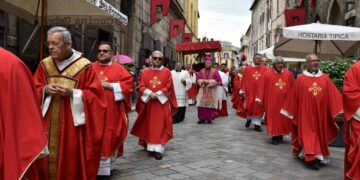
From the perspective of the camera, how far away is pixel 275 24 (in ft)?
127

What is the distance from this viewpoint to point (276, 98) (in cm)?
926

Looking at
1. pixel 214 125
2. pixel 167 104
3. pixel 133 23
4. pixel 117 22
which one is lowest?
pixel 214 125

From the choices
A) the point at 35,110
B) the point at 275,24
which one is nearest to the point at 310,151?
the point at 35,110

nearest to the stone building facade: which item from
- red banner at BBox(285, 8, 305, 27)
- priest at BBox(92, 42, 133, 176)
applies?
priest at BBox(92, 42, 133, 176)

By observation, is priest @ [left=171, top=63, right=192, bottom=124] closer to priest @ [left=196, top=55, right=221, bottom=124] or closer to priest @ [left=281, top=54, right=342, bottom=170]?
priest @ [left=196, top=55, right=221, bottom=124]

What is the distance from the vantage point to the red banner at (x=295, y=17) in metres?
21.0

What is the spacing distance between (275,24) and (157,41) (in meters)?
14.7

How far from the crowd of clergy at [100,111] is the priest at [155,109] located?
0.02 m

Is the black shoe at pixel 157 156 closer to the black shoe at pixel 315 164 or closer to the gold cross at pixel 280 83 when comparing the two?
the black shoe at pixel 315 164

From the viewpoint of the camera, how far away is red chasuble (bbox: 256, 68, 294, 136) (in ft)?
29.8

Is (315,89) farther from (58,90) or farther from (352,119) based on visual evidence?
(58,90)

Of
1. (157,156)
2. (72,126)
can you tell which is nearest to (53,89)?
(72,126)

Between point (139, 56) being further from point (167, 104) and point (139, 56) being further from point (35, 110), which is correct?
point (35, 110)

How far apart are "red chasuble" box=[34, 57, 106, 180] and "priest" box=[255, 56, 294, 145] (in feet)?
17.1
